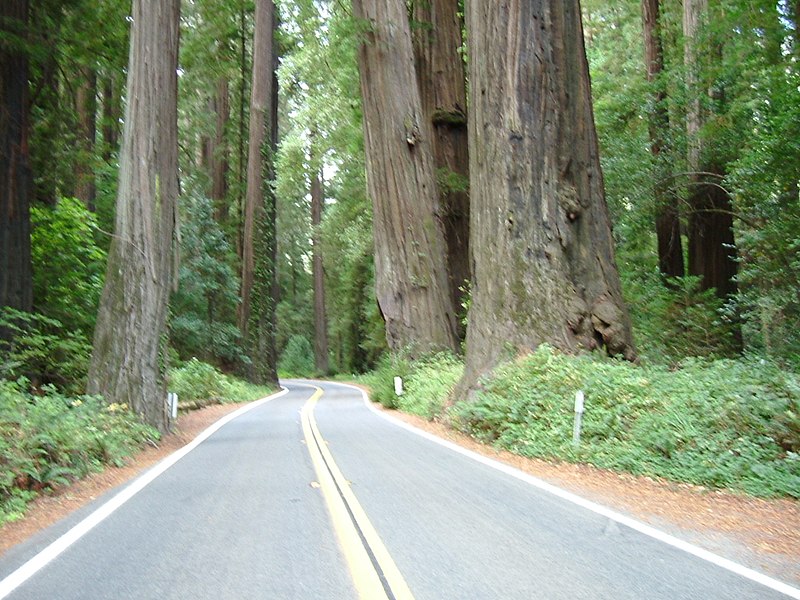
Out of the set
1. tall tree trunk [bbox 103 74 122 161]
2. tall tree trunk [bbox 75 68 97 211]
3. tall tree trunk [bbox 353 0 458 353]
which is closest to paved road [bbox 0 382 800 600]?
tall tree trunk [bbox 353 0 458 353]

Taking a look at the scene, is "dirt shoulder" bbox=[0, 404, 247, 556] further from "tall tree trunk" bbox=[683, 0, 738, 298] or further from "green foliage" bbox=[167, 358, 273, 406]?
"tall tree trunk" bbox=[683, 0, 738, 298]

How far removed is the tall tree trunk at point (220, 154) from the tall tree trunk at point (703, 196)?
24858 millimetres

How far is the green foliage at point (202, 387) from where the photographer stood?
21408mm

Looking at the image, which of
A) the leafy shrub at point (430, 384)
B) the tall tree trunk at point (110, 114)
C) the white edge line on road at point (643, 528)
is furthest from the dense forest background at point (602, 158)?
the white edge line on road at point (643, 528)

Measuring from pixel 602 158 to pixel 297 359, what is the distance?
1764 inches

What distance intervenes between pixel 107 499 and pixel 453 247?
17695 millimetres

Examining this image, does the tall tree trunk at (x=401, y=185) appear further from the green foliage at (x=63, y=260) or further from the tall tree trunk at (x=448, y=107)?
the green foliage at (x=63, y=260)

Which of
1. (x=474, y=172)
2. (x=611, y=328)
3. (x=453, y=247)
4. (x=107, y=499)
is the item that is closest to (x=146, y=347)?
(x=107, y=499)

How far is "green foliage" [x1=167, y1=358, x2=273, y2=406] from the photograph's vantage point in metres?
21.4

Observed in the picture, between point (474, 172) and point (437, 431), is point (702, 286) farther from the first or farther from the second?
point (437, 431)

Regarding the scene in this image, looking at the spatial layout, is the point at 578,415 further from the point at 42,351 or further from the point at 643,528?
the point at 42,351

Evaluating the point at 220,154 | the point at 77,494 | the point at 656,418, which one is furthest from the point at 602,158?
the point at 220,154

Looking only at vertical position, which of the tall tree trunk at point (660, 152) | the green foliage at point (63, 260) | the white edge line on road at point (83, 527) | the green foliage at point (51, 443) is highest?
the tall tree trunk at point (660, 152)

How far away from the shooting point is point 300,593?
14.3ft
